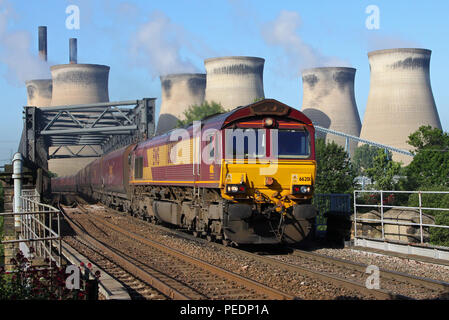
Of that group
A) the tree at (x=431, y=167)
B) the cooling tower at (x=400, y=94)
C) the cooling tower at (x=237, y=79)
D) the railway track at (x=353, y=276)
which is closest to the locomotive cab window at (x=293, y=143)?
the railway track at (x=353, y=276)

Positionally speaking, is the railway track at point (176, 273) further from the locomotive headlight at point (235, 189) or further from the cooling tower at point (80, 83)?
the cooling tower at point (80, 83)

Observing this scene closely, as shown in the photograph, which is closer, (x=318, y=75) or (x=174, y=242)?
(x=174, y=242)

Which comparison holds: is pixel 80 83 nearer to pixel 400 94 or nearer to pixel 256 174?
pixel 400 94

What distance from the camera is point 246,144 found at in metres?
15.4

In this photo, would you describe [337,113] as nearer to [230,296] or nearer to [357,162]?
[357,162]

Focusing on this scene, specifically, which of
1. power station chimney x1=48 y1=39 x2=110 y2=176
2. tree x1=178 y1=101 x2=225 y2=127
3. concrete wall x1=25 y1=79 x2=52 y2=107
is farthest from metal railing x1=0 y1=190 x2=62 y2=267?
concrete wall x1=25 y1=79 x2=52 y2=107

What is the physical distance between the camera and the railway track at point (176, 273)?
9.98 meters

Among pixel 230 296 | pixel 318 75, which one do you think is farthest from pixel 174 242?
pixel 318 75

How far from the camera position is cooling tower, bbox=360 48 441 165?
75.3m

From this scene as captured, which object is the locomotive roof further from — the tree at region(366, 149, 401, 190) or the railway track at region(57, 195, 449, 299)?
the tree at region(366, 149, 401, 190)

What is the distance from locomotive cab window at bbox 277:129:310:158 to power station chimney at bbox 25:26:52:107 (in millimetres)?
103773

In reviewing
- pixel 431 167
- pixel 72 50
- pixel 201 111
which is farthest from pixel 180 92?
pixel 431 167

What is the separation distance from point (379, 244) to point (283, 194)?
2.81 m

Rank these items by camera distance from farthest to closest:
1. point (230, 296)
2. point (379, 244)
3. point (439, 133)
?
point (439, 133) → point (379, 244) → point (230, 296)
